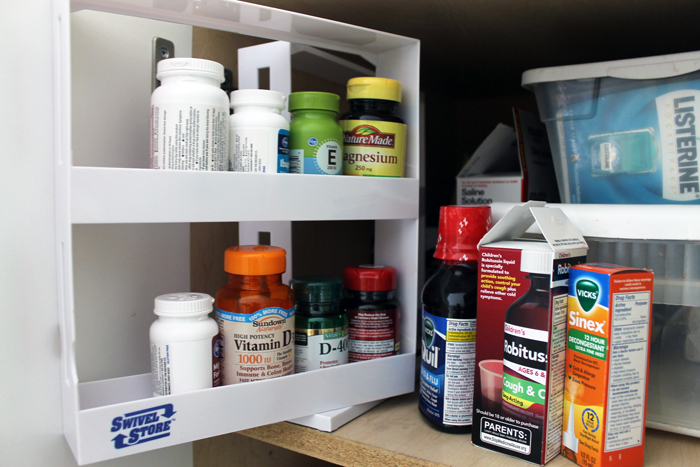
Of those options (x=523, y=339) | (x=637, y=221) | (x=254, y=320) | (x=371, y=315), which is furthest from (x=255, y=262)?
(x=637, y=221)

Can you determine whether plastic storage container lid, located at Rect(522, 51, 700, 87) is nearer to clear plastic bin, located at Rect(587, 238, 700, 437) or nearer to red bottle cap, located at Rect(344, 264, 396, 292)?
clear plastic bin, located at Rect(587, 238, 700, 437)

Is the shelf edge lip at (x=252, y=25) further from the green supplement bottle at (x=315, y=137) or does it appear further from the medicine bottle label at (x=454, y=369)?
the medicine bottle label at (x=454, y=369)

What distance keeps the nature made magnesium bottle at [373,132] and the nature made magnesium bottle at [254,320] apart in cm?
14

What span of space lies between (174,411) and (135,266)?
192 millimetres

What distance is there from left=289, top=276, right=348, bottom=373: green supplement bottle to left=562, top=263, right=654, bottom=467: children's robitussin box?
0.80 ft

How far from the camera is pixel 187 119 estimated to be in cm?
47

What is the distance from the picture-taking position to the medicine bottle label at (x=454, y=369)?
1.74 ft

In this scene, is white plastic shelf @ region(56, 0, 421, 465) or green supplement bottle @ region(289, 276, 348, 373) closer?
white plastic shelf @ region(56, 0, 421, 465)

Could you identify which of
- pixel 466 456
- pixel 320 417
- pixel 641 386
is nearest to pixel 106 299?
pixel 320 417

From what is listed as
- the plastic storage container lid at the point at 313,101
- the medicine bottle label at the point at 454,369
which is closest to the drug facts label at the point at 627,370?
the medicine bottle label at the point at 454,369

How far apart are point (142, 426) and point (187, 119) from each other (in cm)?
28

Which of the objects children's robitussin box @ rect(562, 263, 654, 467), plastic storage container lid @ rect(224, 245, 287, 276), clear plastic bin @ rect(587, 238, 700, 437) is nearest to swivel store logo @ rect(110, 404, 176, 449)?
plastic storage container lid @ rect(224, 245, 287, 276)

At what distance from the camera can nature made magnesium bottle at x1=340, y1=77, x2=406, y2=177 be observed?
569mm

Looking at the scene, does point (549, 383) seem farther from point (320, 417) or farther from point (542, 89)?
point (542, 89)
